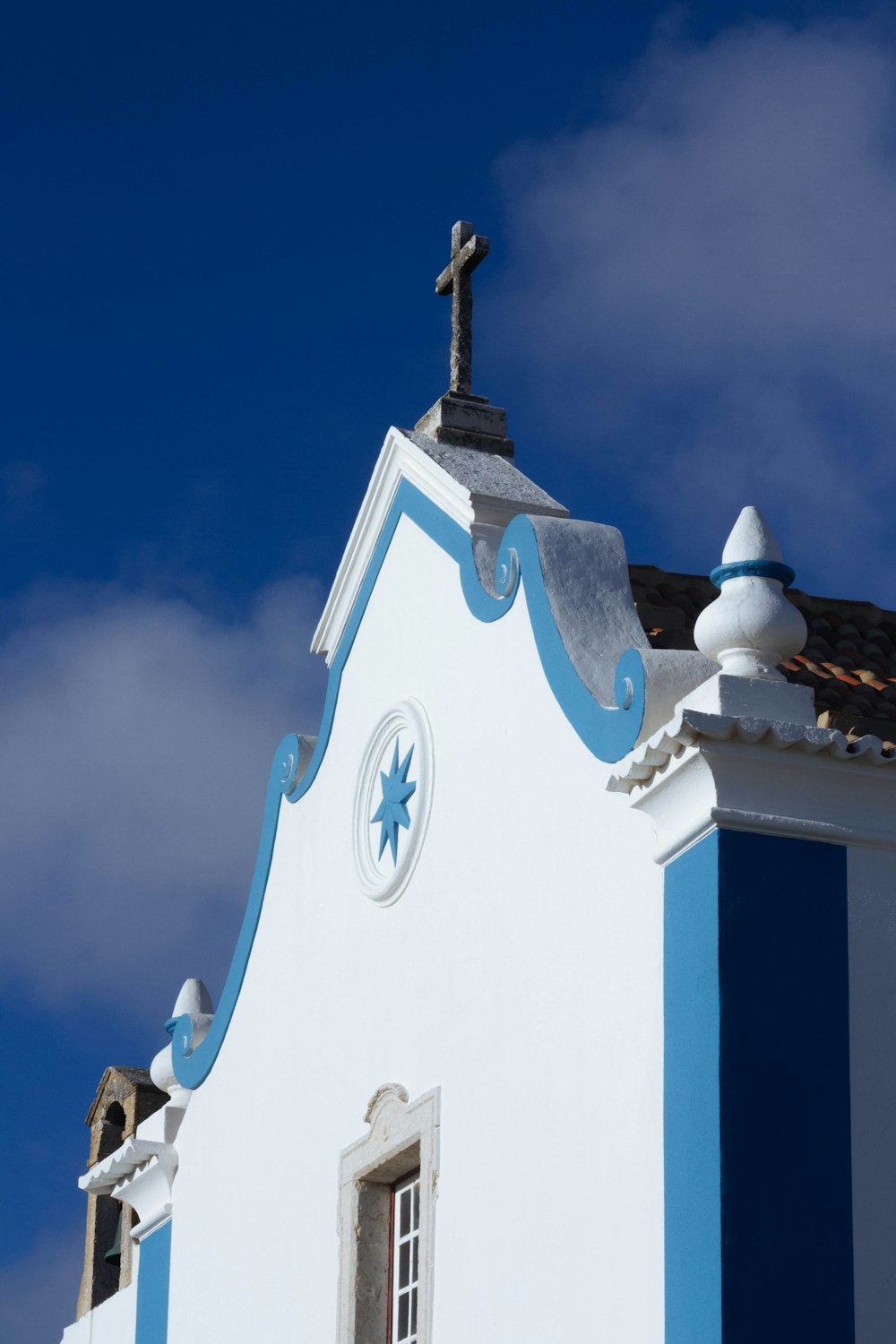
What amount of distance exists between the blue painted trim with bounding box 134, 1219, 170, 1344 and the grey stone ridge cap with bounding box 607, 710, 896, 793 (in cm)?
627

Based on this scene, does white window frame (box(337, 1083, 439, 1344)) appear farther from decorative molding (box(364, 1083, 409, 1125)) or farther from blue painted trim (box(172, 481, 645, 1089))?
blue painted trim (box(172, 481, 645, 1089))

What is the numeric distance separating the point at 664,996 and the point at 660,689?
3.72 feet

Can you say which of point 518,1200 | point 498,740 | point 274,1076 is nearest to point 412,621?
point 498,740

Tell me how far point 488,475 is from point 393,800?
1.60m

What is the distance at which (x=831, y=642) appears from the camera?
12.0m

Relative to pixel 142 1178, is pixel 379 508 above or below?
above

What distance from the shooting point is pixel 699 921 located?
26.9ft

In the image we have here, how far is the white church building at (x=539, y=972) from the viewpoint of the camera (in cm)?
799

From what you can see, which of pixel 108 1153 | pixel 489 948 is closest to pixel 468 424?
pixel 489 948

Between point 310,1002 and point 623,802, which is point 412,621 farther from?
point 623,802

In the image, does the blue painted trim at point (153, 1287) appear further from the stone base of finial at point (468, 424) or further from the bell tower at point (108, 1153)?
the stone base of finial at point (468, 424)

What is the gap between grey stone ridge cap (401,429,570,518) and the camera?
1097 centimetres

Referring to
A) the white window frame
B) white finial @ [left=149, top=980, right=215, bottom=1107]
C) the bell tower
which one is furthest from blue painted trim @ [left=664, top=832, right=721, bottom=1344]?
the bell tower

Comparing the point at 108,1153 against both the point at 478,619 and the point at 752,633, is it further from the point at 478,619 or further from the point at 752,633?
the point at 752,633
